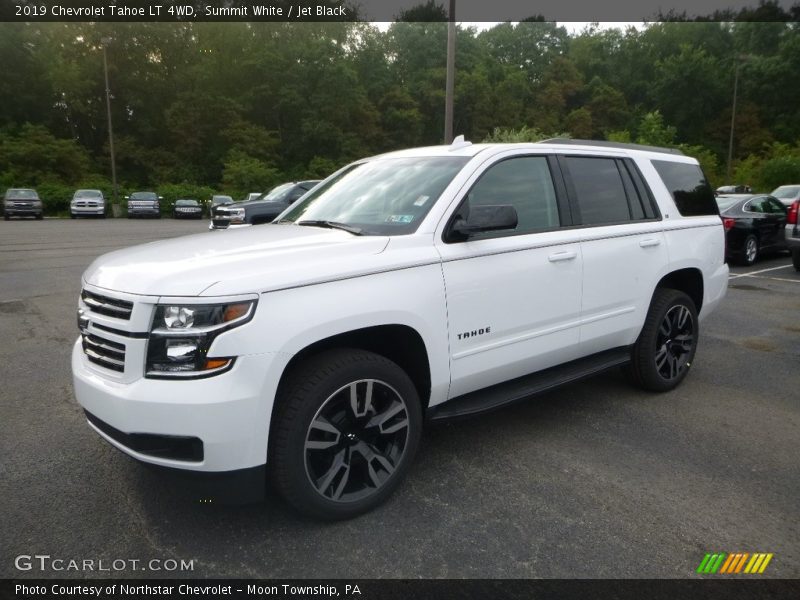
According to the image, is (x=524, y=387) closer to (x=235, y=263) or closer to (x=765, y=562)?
(x=765, y=562)

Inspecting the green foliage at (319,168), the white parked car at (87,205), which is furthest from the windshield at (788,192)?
the green foliage at (319,168)

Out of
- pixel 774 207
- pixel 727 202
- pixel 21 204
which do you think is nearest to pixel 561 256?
pixel 727 202

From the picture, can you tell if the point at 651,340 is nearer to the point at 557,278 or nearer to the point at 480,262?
Result: the point at 557,278

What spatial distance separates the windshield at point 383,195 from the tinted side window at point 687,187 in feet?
6.90

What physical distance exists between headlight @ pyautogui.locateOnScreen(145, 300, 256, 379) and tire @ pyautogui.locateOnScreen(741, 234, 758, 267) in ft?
42.1

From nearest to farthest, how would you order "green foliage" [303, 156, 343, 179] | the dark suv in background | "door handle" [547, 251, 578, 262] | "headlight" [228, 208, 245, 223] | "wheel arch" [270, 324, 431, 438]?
"wheel arch" [270, 324, 431, 438] < "door handle" [547, 251, 578, 262] < "headlight" [228, 208, 245, 223] < the dark suv in background < "green foliage" [303, 156, 343, 179]

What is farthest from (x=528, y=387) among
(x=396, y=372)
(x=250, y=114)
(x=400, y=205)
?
(x=250, y=114)

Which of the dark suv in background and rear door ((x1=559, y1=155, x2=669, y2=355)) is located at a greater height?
rear door ((x1=559, y1=155, x2=669, y2=355))

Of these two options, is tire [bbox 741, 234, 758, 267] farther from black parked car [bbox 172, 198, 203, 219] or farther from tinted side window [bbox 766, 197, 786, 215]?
black parked car [bbox 172, 198, 203, 219]

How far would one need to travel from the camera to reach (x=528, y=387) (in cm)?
368

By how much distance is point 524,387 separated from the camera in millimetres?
3680

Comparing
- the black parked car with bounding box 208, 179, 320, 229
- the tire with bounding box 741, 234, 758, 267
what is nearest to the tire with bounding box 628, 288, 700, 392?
the tire with bounding box 741, 234, 758, 267

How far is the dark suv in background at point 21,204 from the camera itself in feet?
95.6

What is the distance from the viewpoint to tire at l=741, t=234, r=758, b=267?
1269 cm
